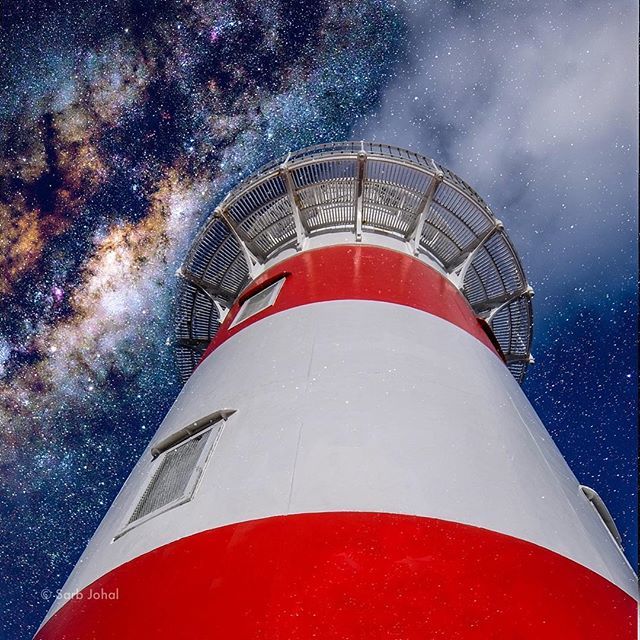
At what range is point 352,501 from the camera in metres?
4.25

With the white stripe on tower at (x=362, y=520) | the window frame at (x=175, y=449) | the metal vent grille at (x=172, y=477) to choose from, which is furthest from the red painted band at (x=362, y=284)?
the metal vent grille at (x=172, y=477)

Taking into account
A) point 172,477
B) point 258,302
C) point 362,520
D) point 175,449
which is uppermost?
point 258,302

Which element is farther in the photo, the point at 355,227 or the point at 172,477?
the point at 355,227

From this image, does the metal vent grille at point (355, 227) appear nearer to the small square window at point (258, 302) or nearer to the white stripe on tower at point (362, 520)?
the small square window at point (258, 302)

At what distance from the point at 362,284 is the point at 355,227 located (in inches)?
102

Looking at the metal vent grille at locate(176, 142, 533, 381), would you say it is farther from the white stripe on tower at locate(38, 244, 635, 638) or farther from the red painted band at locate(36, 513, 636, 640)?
the red painted band at locate(36, 513, 636, 640)

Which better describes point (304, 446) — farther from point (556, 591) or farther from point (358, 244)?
point (358, 244)

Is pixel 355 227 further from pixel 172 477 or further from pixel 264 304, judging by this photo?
pixel 172 477

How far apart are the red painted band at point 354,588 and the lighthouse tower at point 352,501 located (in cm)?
1

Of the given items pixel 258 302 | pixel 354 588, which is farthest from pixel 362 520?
pixel 258 302

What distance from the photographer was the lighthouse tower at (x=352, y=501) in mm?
3699

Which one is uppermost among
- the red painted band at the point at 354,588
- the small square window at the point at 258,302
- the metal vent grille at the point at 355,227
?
the metal vent grille at the point at 355,227

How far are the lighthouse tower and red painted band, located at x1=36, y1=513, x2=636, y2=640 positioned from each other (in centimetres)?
1

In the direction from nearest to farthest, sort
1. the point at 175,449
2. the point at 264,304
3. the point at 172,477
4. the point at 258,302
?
the point at 172,477, the point at 175,449, the point at 264,304, the point at 258,302
